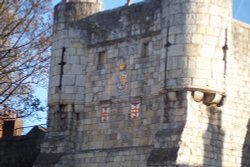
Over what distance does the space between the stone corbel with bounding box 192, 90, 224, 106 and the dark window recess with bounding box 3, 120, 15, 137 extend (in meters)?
13.0

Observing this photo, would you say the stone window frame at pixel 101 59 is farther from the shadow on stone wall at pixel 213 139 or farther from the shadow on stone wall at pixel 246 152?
the shadow on stone wall at pixel 246 152

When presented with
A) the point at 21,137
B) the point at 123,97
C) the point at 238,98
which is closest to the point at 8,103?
the point at 21,137

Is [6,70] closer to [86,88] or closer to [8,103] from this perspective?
[8,103]

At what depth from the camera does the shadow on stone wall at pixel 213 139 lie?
23375 millimetres

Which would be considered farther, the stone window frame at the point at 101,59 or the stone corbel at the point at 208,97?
the stone window frame at the point at 101,59

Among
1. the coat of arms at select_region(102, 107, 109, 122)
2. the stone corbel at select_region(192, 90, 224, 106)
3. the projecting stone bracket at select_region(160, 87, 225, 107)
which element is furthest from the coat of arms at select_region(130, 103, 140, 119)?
the stone corbel at select_region(192, 90, 224, 106)

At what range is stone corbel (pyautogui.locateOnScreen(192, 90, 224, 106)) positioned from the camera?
→ 23125 mm

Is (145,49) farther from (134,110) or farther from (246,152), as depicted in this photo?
(246,152)

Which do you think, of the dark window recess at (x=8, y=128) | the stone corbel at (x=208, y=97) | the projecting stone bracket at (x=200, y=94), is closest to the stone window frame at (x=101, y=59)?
the projecting stone bracket at (x=200, y=94)

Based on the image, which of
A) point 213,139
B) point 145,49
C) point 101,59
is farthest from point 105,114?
point 213,139

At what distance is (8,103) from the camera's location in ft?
108

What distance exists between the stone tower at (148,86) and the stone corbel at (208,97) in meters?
0.03

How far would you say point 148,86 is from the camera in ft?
81.8

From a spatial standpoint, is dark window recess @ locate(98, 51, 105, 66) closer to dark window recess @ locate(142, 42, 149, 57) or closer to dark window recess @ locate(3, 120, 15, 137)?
dark window recess @ locate(142, 42, 149, 57)
